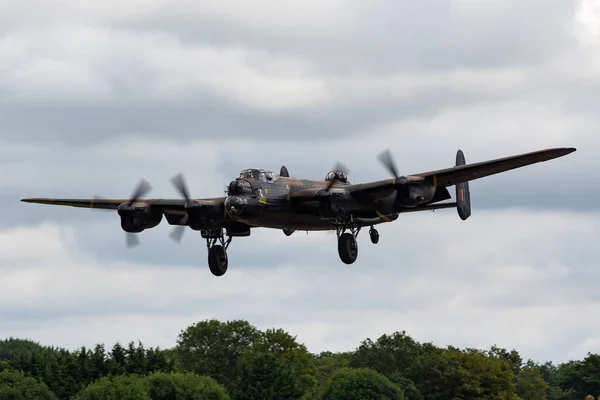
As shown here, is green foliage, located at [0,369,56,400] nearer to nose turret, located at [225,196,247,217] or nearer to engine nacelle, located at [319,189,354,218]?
engine nacelle, located at [319,189,354,218]

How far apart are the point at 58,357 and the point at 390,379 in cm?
3890

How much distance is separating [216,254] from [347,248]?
818cm

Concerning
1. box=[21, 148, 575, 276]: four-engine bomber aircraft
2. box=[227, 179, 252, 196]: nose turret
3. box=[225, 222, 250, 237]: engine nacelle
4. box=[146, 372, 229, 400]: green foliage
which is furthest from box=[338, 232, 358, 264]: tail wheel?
box=[146, 372, 229, 400]: green foliage

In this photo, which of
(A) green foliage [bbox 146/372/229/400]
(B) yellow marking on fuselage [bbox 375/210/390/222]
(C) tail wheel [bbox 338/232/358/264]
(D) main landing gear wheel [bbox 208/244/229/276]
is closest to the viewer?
(C) tail wheel [bbox 338/232/358/264]

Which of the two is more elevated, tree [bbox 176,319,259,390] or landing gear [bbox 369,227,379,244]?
tree [bbox 176,319,259,390]

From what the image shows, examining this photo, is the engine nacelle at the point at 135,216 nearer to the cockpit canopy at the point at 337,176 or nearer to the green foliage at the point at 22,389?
the cockpit canopy at the point at 337,176

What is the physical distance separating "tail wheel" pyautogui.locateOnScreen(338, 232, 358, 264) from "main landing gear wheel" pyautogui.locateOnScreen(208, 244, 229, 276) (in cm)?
737

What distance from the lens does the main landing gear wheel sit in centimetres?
7425

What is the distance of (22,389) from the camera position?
443 ft

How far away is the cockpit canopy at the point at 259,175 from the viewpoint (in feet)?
230

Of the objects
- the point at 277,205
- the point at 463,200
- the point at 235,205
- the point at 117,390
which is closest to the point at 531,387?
the point at 117,390

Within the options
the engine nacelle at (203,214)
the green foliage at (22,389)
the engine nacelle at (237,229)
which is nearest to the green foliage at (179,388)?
the green foliage at (22,389)

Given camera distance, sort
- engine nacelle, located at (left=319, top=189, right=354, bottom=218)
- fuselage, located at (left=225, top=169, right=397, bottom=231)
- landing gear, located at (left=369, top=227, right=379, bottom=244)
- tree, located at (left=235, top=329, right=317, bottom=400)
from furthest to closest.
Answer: tree, located at (left=235, top=329, right=317, bottom=400) < landing gear, located at (left=369, top=227, right=379, bottom=244) < engine nacelle, located at (left=319, top=189, right=354, bottom=218) < fuselage, located at (left=225, top=169, right=397, bottom=231)

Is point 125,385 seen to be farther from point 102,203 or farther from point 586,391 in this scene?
point 586,391
